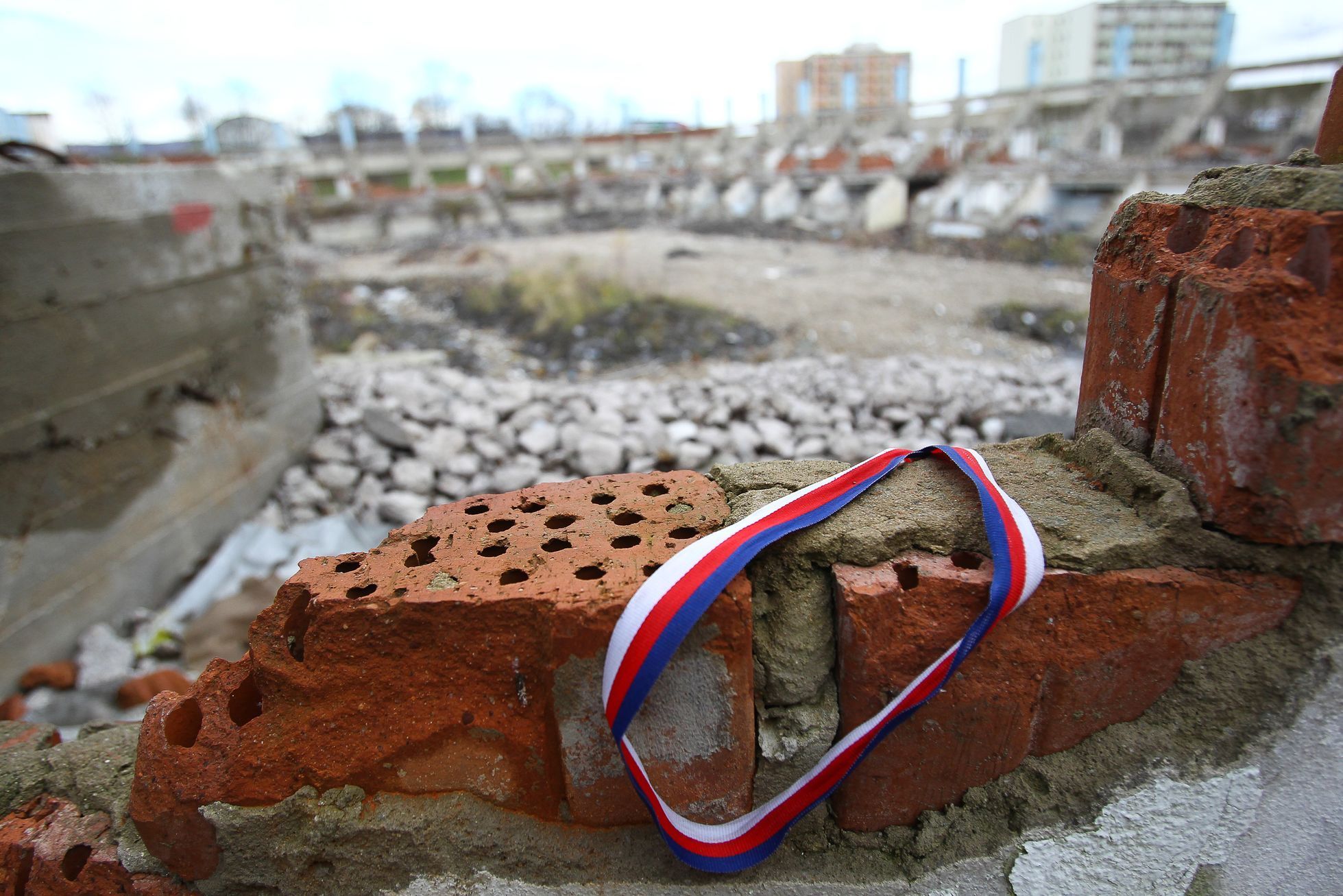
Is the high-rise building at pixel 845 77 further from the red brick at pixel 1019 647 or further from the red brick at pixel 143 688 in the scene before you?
the red brick at pixel 1019 647

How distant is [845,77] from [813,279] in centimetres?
3387

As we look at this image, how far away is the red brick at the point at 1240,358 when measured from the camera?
1.16 m

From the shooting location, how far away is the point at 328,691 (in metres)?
1.40

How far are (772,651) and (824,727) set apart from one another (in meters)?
0.16

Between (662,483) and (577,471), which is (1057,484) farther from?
(577,471)

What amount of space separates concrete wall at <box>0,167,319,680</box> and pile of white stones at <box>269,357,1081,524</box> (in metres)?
0.57

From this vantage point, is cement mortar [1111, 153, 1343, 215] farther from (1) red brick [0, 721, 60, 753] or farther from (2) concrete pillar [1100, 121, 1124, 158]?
(2) concrete pillar [1100, 121, 1124, 158]

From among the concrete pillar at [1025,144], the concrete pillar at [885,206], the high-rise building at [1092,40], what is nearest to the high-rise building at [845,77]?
the high-rise building at [1092,40]

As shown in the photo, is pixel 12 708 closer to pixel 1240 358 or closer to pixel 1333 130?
pixel 1240 358

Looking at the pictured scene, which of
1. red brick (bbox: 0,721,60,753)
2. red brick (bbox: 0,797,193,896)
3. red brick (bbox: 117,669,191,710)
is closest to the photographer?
red brick (bbox: 0,797,193,896)

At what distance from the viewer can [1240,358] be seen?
120 centimetres

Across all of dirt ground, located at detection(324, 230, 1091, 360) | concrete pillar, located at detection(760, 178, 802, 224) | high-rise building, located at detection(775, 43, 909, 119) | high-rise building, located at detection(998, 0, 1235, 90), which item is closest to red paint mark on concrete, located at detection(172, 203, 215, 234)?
dirt ground, located at detection(324, 230, 1091, 360)

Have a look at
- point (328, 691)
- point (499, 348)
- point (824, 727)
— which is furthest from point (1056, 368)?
point (328, 691)

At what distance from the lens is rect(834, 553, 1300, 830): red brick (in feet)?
4.26
